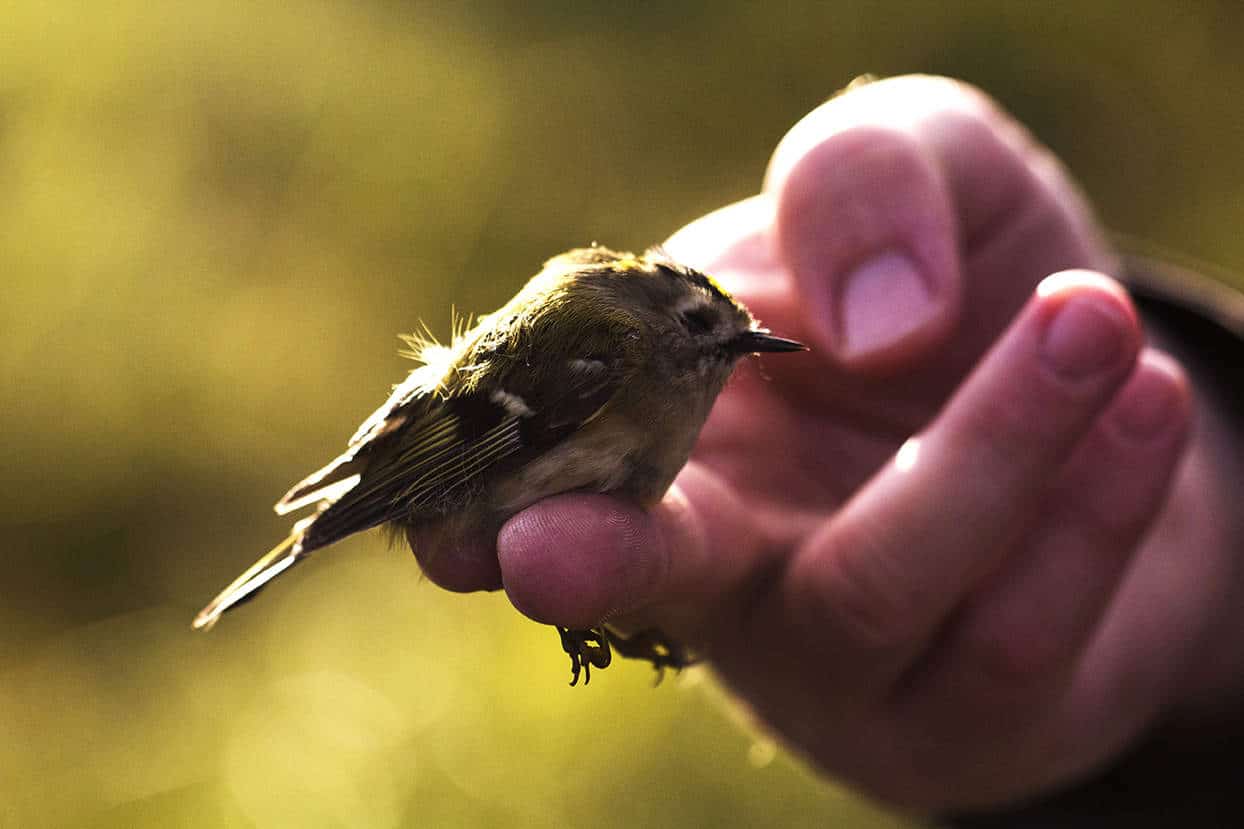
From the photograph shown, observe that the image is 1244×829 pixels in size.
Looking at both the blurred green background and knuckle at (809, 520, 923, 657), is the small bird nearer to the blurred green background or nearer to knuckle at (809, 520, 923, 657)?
knuckle at (809, 520, 923, 657)

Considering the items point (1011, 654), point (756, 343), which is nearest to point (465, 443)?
point (756, 343)

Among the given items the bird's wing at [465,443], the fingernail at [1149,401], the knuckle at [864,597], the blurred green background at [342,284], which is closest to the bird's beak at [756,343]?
the bird's wing at [465,443]

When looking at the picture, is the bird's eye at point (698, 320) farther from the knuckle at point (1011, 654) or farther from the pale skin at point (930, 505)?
the knuckle at point (1011, 654)

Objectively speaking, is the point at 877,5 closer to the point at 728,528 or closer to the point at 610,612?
the point at 728,528

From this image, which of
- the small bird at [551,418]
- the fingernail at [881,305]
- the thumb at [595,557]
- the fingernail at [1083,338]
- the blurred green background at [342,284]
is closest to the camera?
the thumb at [595,557]

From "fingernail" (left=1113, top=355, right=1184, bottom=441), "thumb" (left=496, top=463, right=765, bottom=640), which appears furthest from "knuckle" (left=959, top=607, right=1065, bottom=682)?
"thumb" (left=496, top=463, right=765, bottom=640)

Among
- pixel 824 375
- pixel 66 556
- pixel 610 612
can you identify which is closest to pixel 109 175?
pixel 66 556
